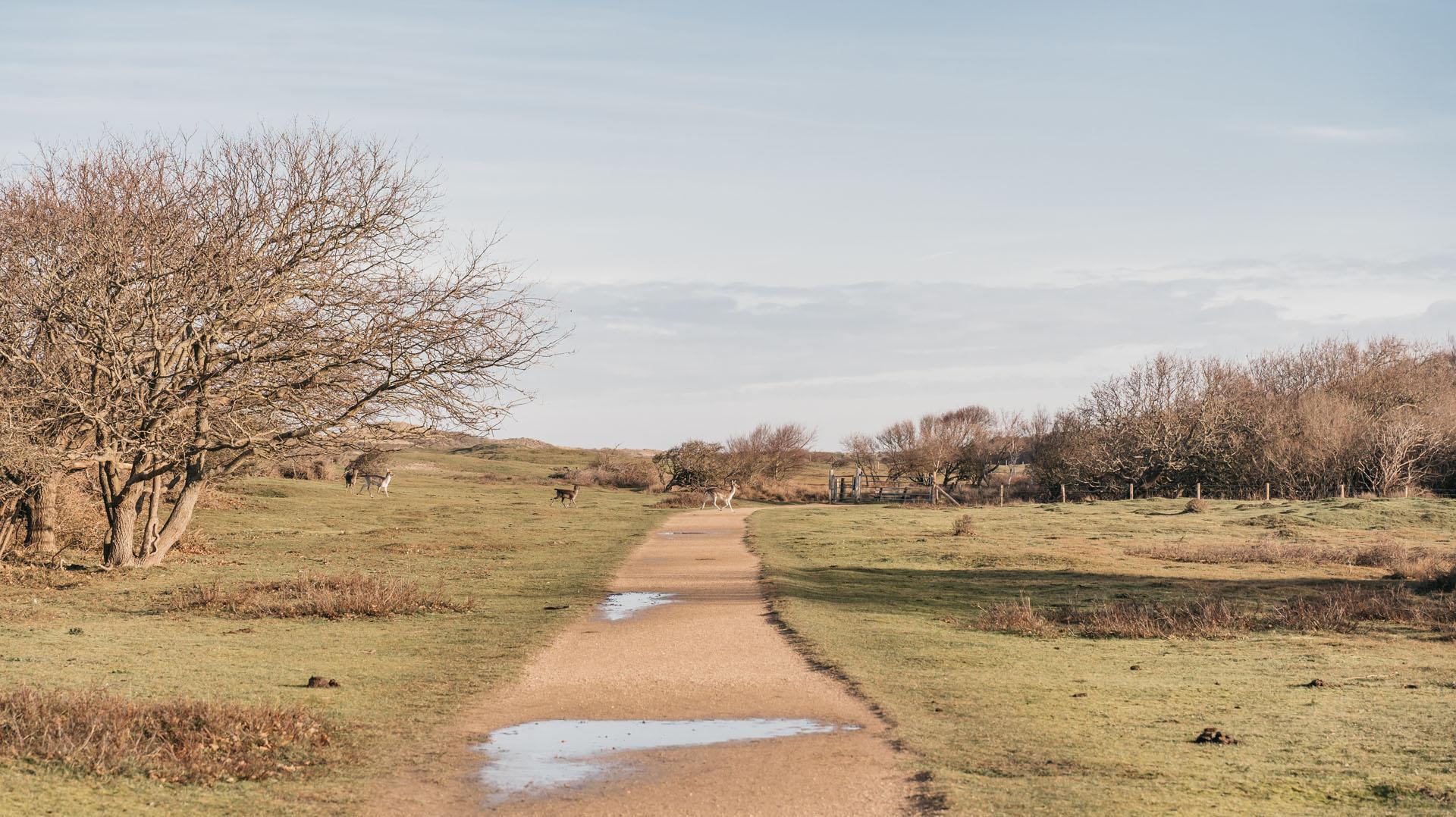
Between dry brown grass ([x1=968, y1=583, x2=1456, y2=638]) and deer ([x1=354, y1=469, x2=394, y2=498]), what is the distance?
1466 inches

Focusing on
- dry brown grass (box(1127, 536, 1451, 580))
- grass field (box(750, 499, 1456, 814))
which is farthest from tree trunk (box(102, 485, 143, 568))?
dry brown grass (box(1127, 536, 1451, 580))

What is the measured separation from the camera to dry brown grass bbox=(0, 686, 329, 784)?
26.5 ft

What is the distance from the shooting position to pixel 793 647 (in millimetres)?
14750

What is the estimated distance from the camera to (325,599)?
17641 millimetres

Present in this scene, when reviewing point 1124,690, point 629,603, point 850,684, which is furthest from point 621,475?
point 1124,690

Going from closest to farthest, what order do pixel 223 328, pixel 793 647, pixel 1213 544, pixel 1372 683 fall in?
pixel 1372 683 → pixel 793 647 → pixel 223 328 → pixel 1213 544

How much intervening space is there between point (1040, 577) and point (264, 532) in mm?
21696

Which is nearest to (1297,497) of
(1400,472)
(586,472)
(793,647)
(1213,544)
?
(1400,472)

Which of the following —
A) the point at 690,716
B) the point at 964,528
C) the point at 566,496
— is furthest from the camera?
the point at 566,496

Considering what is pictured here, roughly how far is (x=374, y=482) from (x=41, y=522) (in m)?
28.4

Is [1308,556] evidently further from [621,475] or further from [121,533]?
[621,475]

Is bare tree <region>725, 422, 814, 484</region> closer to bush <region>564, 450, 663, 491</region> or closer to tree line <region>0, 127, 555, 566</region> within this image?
bush <region>564, 450, 663, 491</region>

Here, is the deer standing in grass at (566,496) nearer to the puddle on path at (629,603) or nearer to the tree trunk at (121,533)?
the tree trunk at (121,533)

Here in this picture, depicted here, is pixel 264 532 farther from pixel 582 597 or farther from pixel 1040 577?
pixel 1040 577
